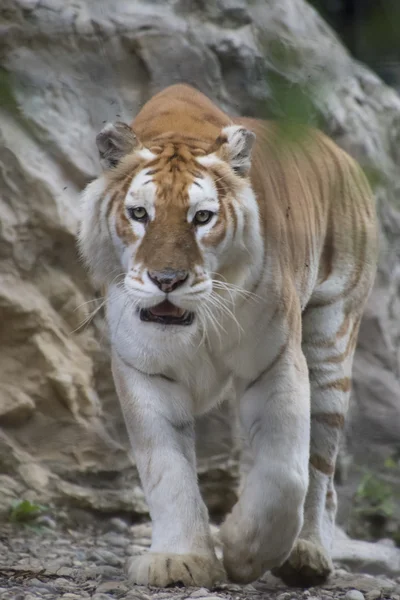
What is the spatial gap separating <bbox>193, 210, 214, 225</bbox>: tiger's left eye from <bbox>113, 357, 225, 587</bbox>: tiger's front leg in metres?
0.63

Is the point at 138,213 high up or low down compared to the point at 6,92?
up

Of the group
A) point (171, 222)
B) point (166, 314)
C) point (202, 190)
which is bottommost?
point (166, 314)

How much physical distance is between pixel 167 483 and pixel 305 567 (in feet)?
2.75

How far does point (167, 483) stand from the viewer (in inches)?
128

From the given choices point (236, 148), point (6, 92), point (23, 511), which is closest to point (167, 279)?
point (236, 148)

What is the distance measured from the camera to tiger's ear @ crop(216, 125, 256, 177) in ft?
11.2

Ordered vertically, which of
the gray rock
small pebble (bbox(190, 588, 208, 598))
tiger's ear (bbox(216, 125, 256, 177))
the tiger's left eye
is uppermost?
tiger's ear (bbox(216, 125, 256, 177))

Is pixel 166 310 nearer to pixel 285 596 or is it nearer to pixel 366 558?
pixel 285 596

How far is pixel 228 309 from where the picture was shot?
131 inches

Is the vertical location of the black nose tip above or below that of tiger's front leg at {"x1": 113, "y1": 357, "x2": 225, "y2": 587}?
above

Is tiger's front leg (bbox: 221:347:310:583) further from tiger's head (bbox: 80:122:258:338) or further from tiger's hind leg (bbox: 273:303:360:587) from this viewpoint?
tiger's hind leg (bbox: 273:303:360:587)

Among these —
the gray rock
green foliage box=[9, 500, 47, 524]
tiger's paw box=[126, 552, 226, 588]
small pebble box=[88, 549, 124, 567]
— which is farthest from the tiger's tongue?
the gray rock

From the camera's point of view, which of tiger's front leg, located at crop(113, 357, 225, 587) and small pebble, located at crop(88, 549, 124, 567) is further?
small pebble, located at crop(88, 549, 124, 567)

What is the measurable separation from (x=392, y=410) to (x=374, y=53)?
5586 mm
